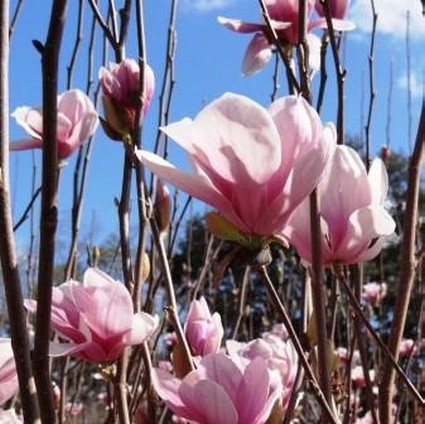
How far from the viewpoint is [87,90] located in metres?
1.71

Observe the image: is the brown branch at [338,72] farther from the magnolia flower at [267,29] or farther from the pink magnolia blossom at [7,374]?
the pink magnolia blossom at [7,374]

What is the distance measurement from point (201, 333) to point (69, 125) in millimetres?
346

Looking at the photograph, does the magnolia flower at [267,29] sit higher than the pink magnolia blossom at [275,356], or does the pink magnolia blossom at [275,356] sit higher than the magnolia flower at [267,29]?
the magnolia flower at [267,29]

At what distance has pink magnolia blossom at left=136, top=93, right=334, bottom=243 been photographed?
23.3 inches

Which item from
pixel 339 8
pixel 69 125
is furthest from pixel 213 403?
pixel 339 8

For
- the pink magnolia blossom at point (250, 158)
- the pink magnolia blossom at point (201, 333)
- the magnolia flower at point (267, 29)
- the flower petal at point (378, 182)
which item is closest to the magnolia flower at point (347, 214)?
the flower petal at point (378, 182)

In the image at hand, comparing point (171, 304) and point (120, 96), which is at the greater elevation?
point (120, 96)

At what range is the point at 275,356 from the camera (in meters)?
0.87

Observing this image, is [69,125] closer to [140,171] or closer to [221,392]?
[140,171]

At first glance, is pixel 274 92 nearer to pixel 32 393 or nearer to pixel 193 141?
pixel 193 141

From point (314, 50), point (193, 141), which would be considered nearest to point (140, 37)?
point (314, 50)

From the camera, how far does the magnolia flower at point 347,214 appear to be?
0.73 metres

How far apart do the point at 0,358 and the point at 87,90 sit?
3.57 ft

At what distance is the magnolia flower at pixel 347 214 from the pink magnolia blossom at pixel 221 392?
0.12m
